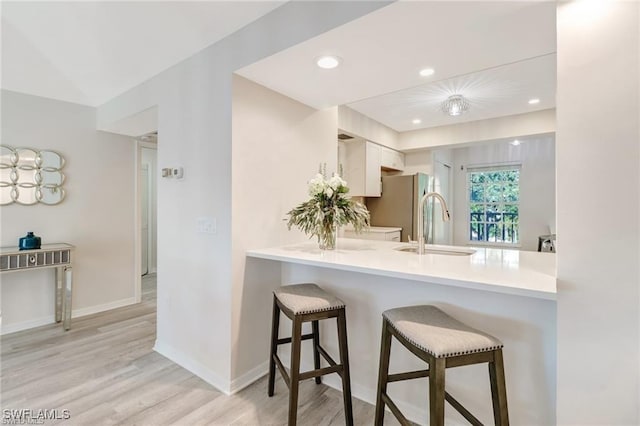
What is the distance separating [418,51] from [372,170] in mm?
2423

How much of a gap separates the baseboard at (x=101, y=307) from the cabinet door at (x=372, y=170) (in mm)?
3297

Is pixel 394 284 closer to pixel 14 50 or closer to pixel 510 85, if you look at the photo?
pixel 510 85

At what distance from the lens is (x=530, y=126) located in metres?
3.66

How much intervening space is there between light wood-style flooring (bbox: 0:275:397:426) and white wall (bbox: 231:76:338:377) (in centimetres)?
29

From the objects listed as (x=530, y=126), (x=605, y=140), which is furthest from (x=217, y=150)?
(x=530, y=126)

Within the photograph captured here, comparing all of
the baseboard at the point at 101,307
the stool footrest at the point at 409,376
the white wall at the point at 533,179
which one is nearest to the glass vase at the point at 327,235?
the stool footrest at the point at 409,376

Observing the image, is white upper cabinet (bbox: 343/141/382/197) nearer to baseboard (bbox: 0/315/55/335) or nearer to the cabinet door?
the cabinet door

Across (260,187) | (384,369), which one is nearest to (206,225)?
(260,187)

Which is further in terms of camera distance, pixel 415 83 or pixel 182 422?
pixel 415 83

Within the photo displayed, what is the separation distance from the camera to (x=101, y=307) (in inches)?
139

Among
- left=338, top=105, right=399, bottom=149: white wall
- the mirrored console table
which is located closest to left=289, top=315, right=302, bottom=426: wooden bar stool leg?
left=338, top=105, right=399, bottom=149: white wall

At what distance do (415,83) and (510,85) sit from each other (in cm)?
145

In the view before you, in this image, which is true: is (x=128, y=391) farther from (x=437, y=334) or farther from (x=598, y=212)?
(x=598, y=212)

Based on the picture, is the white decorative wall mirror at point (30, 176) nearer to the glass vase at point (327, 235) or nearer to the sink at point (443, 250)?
the glass vase at point (327, 235)
